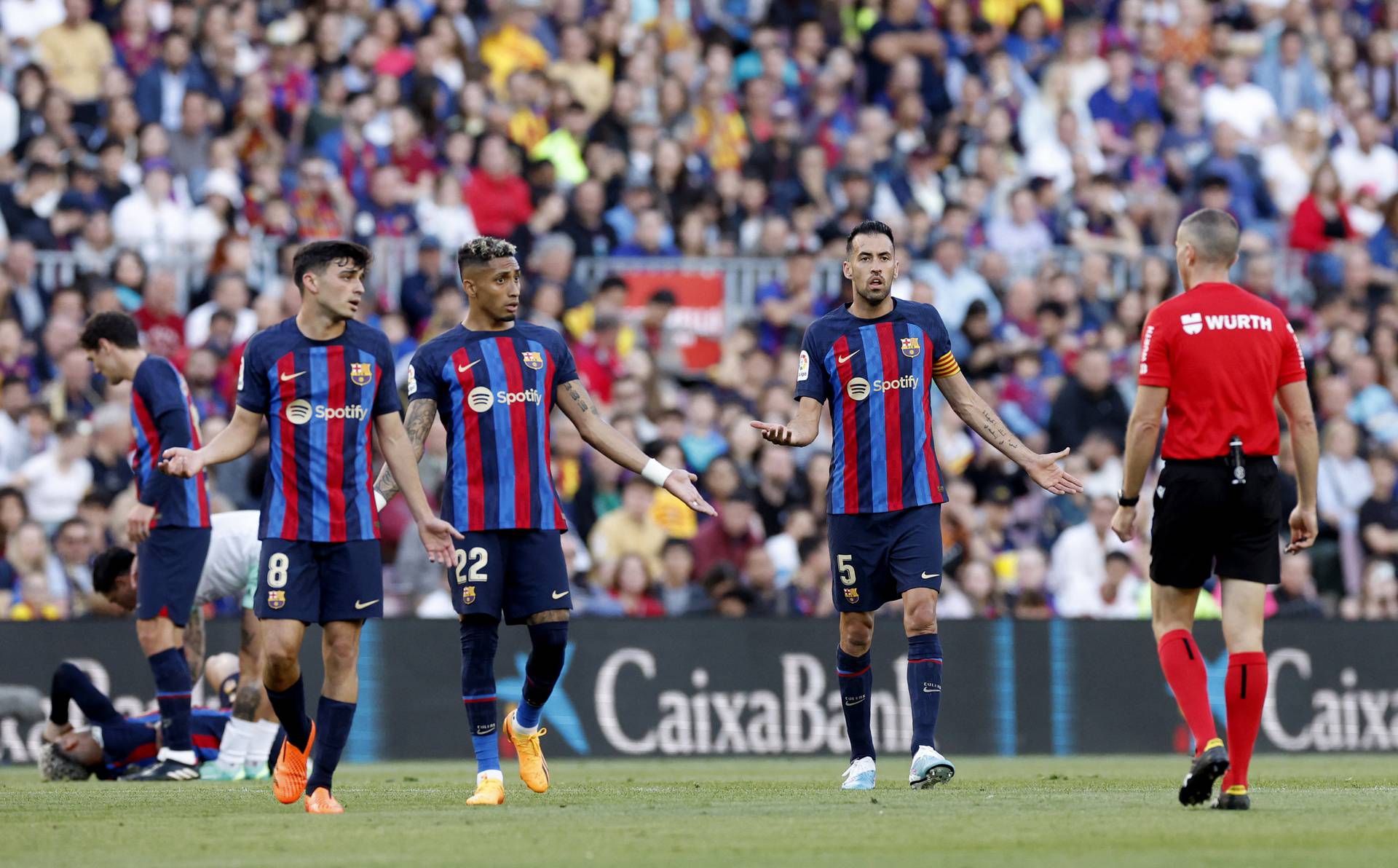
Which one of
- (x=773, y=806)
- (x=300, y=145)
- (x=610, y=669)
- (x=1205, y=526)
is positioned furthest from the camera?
(x=300, y=145)

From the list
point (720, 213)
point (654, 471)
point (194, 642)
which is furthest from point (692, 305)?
point (654, 471)

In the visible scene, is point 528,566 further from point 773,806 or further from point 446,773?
point 446,773

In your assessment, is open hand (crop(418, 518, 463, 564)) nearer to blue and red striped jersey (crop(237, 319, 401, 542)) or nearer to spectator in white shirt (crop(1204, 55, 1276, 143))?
blue and red striped jersey (crop(237, 319, 401, 542))

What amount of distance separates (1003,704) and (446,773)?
4788 mm

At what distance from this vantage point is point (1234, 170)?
2280cm

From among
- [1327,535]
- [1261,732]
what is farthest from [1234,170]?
[1261,732]

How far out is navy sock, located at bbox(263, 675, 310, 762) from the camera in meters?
9.55

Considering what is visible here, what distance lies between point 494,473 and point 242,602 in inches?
172

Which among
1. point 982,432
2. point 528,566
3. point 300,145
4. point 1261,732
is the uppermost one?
point 300,145

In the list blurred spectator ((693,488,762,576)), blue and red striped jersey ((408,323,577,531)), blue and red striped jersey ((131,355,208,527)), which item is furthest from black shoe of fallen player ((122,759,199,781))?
blurred spectator ((693,488,762,576))

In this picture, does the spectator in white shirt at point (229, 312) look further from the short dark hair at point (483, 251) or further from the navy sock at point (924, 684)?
the navy sock at point (924, 684)

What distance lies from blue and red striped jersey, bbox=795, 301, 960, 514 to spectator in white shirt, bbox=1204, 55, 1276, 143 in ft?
47.4

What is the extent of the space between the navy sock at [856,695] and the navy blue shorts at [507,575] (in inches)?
69.6

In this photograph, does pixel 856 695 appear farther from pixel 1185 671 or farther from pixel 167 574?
pixel 167 574
